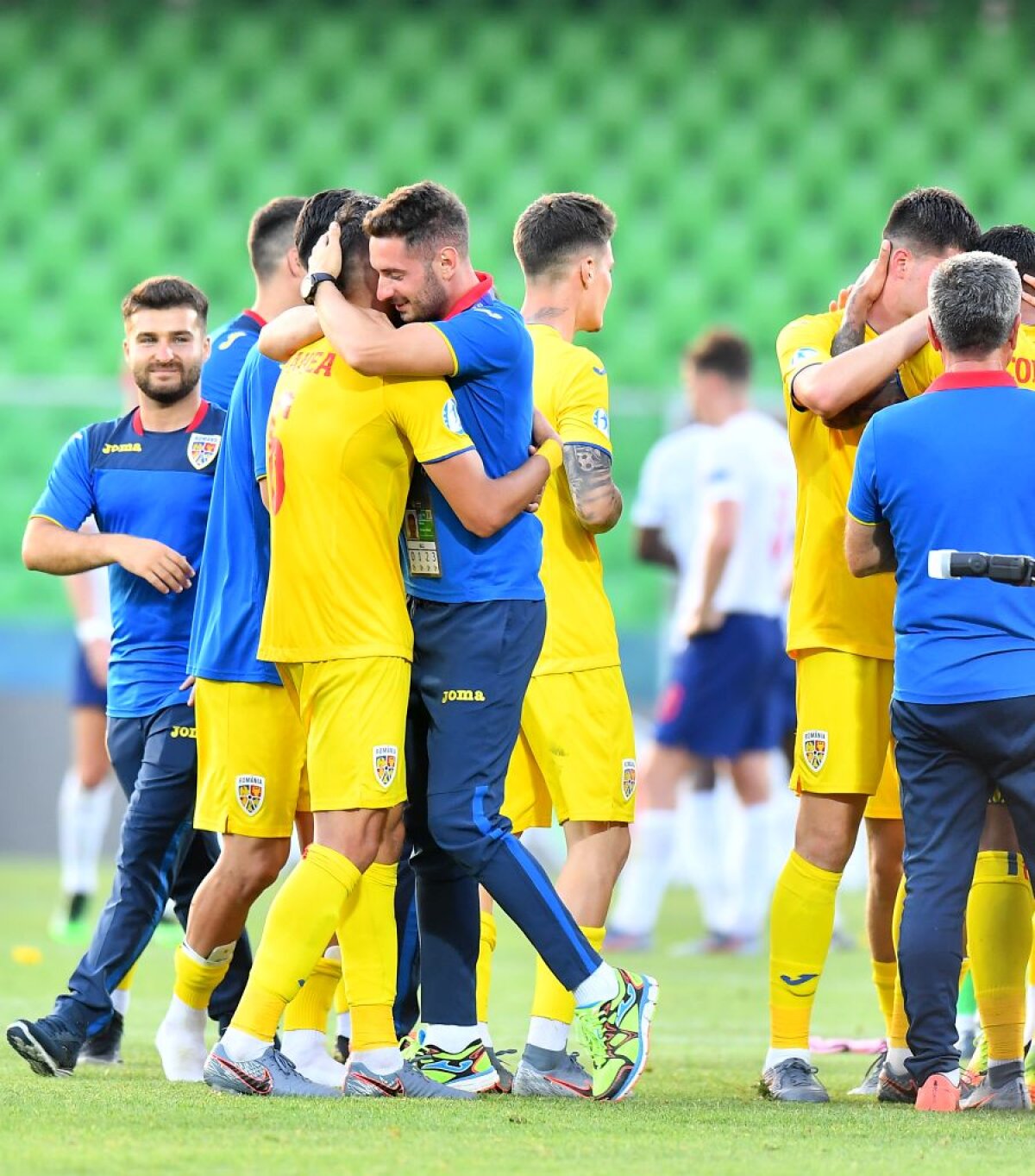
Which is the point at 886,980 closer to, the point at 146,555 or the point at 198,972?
the point at 198,972

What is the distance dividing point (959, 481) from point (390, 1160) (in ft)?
5.58

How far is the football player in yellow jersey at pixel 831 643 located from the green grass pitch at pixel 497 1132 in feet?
0.99

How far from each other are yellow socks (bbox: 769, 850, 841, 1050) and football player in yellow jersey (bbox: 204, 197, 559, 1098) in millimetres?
747

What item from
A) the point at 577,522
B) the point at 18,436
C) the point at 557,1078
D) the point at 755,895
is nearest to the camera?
the point at 557,1078

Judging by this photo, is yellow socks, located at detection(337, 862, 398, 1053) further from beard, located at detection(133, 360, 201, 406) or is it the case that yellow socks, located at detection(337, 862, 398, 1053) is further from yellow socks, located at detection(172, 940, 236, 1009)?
beard, located at detection(133, 360, 201, 406)

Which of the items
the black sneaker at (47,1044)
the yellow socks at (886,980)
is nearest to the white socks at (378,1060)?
the black sneaker at (47,1044)

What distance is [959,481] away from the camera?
3961 mm

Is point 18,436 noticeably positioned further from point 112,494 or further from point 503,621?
point 503,621

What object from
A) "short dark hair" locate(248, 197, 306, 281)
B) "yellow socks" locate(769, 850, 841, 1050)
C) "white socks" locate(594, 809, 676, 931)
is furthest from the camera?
"white socks" locate(594, 809, 676, 931)

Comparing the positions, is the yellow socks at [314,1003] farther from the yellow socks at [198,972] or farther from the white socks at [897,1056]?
the white socks at [897,1056]

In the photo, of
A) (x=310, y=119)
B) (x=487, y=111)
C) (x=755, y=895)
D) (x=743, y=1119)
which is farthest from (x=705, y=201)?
(x=743, y=1119)

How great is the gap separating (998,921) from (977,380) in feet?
3.76

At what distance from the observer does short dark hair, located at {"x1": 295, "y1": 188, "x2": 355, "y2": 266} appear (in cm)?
428

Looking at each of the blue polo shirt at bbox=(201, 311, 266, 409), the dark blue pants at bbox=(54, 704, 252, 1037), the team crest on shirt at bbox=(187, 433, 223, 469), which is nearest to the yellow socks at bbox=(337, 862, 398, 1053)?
the dark blue pants at bbox=(54, 704, 252, 1037)
